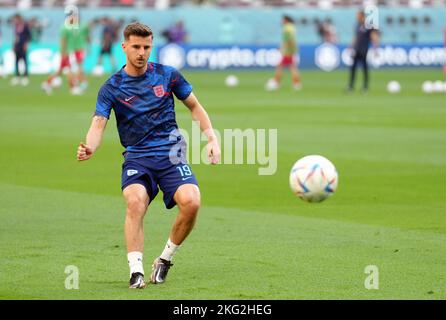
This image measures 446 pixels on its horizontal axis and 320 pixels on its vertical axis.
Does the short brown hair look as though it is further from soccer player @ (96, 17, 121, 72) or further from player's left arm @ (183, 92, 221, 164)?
soccer player @ (96, 17, 121, 72)

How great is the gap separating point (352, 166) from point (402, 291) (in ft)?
29.1

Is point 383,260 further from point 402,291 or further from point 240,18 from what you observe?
point 240,18

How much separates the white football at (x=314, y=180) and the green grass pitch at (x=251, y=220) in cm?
58

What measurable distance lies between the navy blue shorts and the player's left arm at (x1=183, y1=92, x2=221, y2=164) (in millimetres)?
267

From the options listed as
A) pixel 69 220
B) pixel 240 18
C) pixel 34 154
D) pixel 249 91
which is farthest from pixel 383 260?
pixel 240 18

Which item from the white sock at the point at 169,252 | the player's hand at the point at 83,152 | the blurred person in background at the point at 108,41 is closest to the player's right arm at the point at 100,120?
the player's hand at the point at 83,152

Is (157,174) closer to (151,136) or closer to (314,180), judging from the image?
(151,136)

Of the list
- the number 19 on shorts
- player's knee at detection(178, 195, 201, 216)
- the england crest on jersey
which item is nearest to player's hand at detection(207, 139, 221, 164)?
the number 19 on shorts

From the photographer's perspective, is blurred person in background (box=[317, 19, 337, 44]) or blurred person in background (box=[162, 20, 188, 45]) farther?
blurred person in background (box=[317, 19, 337, 44])

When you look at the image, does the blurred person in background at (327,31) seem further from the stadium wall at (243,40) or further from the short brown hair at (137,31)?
the short brown hair at (137,31)

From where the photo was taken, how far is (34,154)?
62.7 ft

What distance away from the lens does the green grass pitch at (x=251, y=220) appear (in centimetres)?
908

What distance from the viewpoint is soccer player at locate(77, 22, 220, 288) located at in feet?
30.0
